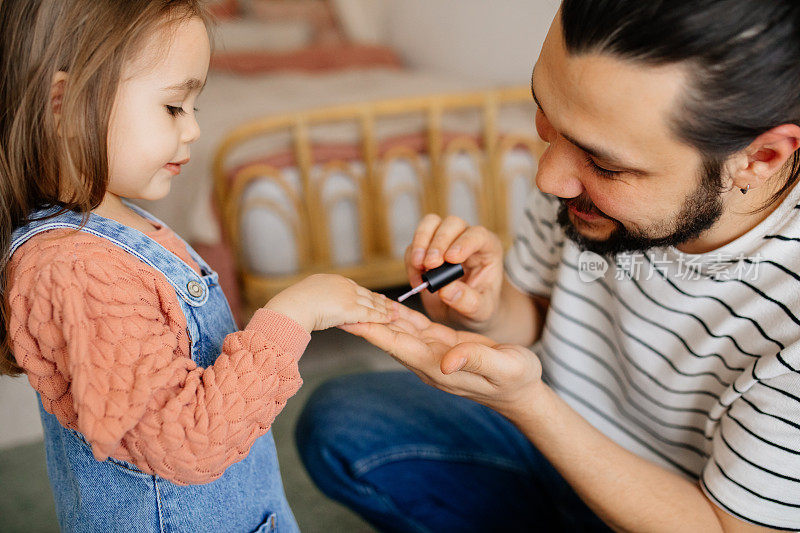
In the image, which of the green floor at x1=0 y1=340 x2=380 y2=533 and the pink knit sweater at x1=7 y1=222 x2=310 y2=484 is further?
the green floor at x1=0 y1=340 x2=380 y2=533

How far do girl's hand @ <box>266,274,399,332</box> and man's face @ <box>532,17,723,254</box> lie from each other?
0.92 ft

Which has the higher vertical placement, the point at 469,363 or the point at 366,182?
the point at 469,363

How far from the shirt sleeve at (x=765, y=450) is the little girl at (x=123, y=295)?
488 millimetres

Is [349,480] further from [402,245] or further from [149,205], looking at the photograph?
[149,205]

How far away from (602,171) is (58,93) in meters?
0.64

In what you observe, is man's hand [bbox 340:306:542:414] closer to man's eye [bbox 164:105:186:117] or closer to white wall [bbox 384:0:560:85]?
man's eye [bbox 164:105:186:117]

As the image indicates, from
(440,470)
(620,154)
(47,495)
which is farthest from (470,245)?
(47,495)

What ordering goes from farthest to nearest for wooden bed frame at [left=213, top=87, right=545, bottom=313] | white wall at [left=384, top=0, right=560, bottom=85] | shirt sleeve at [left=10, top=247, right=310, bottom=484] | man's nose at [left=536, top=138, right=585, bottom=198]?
white wall at [left=384, top=0, right=560, bottom=85] → wooden bed frame at [left=213, top=87, right=545, bottom=313] → man's nose at [left=536, top=138, right=585, bottom=198] → shirt sleeve at [left=10, top=247, right=310, bottom=484]

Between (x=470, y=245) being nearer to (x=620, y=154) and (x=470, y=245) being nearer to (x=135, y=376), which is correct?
(x=620, y=154)

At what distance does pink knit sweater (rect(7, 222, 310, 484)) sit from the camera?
60cm

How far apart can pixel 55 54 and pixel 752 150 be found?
0.80 metres

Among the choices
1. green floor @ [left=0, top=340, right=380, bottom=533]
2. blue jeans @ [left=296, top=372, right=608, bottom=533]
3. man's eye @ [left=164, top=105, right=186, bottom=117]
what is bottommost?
green floor @ [left=0, top=340, right=380, bottom=533]

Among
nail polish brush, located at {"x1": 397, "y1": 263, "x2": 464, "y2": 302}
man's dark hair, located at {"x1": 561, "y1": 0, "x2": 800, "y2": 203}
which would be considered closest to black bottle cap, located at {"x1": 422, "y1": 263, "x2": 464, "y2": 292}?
nail polish brush, located at {"x1": 397, "y1": 263, "x2": 464, "y2": 302}

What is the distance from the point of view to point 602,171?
0.81m
